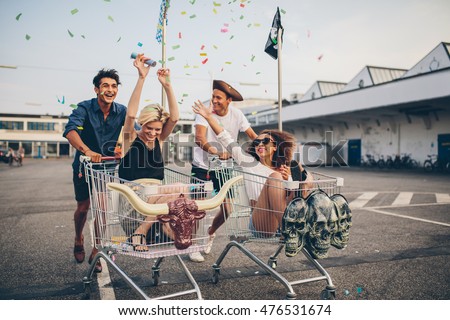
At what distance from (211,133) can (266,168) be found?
1.11 m

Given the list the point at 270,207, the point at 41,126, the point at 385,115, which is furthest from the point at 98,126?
the point at 41,126

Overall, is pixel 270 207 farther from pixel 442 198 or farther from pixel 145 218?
pixel 442 198

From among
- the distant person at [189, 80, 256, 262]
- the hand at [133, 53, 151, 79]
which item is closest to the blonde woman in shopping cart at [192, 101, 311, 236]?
the distant person at [189, 80, 256, 262]

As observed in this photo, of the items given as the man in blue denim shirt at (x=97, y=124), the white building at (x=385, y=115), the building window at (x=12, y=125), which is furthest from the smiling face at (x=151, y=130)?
the building window at (x=12, y=125)

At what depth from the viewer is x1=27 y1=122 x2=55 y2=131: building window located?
2437 inches

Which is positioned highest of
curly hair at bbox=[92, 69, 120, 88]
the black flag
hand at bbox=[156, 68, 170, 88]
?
the black flag

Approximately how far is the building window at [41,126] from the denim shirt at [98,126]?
65.5 metres

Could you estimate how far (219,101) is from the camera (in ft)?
12.6

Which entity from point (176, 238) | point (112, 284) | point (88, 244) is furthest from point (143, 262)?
point (176, 238)

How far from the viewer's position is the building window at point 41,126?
203 feet

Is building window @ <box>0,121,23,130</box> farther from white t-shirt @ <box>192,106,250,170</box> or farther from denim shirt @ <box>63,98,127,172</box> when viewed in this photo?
white t-shirt @ <box>192,106,250,170</box>

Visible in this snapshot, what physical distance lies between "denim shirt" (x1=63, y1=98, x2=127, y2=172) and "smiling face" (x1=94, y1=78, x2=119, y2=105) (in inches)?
4.8

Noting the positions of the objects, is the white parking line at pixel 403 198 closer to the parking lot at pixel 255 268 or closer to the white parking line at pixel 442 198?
the white parking line at pixel 442 198

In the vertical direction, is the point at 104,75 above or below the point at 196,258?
above
